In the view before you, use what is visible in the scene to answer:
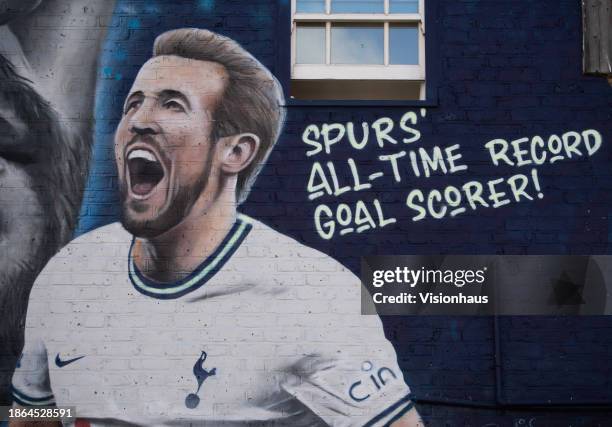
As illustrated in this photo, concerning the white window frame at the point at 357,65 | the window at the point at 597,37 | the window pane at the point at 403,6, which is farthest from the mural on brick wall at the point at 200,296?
the window at the point at 597,37

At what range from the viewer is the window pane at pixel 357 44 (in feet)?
23.2

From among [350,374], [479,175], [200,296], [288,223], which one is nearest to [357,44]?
[479,175]

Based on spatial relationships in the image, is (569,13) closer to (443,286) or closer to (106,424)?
(443,286)

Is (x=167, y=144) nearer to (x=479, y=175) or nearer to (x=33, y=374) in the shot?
(x=33, y=374)

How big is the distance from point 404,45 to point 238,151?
174 cm

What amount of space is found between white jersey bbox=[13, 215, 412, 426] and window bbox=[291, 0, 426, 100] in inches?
59.9

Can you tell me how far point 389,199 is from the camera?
6730 millimetres

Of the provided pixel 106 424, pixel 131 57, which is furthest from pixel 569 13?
pixel 106 424

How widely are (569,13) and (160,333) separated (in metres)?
4.39

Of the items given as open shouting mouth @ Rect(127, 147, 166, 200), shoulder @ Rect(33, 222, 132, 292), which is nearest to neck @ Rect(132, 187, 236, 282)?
shoulder @ Rect(33, 222, 132, 292)

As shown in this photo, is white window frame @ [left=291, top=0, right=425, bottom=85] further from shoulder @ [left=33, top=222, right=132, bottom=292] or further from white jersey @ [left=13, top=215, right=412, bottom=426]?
shoulder @ [left=33, top=222, right=132, bottom=292]

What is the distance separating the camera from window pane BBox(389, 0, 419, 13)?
708 cm

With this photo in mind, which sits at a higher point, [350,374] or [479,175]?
[479,175]

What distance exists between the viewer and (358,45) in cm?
709
